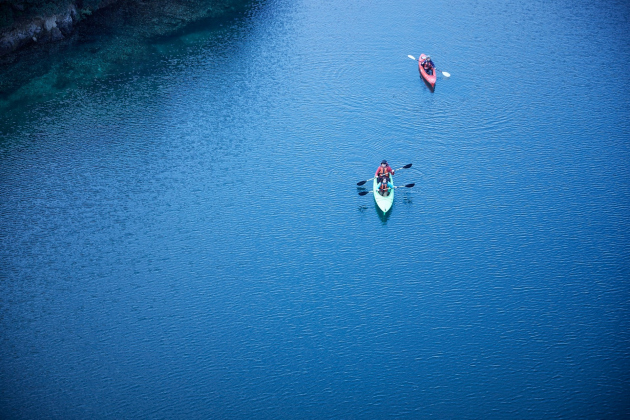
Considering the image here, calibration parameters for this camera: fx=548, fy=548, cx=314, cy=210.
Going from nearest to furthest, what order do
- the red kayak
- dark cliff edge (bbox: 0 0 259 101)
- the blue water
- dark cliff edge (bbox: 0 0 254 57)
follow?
the blue water → the red kayak → dark cliff edge (bbox: 0 0 259 101) → dark cliff edge (bbox: 0 0 254 57)

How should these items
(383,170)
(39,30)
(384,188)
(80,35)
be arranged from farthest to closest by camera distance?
(80,35) → (39,30) → (383,170) → (384,188)

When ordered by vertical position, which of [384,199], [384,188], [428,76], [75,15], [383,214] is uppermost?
[75,15]

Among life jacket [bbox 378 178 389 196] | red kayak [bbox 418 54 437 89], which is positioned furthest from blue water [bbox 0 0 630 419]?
life jacket [bbox 378 178 389 196]

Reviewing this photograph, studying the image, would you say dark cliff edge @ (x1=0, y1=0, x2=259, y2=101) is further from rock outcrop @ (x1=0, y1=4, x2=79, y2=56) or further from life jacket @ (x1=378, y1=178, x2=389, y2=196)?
life jacket @ (x1=378, y1=178, x2=389, y2=196)

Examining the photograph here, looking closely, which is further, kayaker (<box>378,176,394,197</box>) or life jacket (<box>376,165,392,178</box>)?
life jacket (<box>376,165,392,178</box>)

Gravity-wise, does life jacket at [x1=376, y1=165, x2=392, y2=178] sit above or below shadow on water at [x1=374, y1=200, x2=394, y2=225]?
above

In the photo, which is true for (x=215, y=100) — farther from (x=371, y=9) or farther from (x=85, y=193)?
(x=371, y=9)

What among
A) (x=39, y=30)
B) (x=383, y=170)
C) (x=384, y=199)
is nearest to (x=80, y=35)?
(x=39, y=30)

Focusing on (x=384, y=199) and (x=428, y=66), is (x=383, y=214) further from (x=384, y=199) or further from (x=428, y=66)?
(x=428, y=66)

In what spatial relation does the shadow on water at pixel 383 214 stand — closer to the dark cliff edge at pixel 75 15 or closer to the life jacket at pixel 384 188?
the life jacket at pixel 384 188

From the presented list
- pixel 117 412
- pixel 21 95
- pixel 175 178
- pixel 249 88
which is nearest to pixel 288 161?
pixel 175 178
